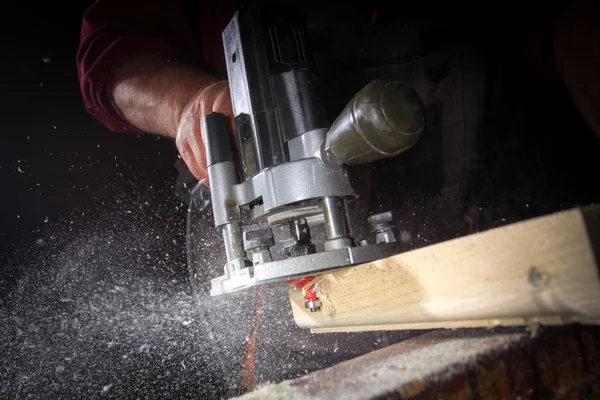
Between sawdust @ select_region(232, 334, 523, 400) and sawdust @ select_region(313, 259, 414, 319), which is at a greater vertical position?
sawdust @ select_region(313, 259, 414, 319)

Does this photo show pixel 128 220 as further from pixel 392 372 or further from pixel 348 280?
pixel 392 372

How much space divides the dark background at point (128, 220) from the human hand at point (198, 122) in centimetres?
35

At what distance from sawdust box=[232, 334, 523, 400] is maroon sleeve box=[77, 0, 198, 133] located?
4.45 ft

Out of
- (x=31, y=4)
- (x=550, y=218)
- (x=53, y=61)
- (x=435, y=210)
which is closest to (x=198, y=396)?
(x=435, y=210)

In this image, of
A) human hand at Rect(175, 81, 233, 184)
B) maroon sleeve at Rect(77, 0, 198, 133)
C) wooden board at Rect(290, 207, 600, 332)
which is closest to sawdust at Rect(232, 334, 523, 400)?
wooden board at Rect(290, 207, 600, 332)

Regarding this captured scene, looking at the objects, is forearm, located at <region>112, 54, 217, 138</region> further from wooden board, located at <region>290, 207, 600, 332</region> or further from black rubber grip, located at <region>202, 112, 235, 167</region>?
wooden board, located at <region>290, 207, 600, 332</region>

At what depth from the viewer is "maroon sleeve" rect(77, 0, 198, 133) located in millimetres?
1359

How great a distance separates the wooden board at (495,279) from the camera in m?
0.36

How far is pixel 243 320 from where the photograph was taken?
1327 millimetres

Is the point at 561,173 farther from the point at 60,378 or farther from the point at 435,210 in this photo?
the point at 60,378

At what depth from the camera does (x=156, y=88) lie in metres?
1.31

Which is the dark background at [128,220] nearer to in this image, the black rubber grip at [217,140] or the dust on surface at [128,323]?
the dust on surface at [128,323]

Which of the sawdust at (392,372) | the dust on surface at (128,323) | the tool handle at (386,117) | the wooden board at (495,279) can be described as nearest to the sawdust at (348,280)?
the wooden board at (495,279)

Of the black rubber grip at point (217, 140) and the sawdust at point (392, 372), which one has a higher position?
the black rubber grip at point (217, 140)
